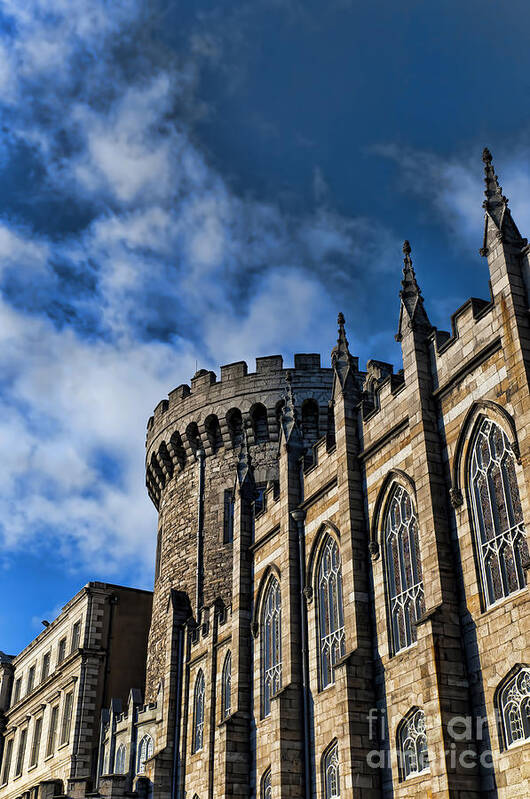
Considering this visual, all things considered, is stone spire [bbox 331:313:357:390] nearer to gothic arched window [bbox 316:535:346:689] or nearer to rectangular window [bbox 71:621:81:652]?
gothic arched window [bbox 316:535:346:689]

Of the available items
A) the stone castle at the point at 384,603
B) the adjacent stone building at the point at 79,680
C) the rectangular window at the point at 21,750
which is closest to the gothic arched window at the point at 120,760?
the stone castle at the point at 384,603

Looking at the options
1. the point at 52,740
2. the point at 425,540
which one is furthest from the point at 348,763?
the point at 52,740

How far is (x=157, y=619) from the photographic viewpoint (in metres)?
34.5

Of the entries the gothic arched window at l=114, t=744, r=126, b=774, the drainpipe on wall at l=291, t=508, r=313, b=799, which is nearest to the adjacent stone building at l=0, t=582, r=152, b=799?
the gothic arched window at l=114, t=744, r=126, b=774

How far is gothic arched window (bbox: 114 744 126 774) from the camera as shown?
33.0 m

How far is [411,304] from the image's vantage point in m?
18.9

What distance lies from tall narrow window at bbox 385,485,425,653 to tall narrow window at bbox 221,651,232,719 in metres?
9.33

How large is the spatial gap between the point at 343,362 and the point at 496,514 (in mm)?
7569

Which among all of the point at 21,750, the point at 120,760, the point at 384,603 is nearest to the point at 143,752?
the point at 120,760

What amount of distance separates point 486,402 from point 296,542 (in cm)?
842

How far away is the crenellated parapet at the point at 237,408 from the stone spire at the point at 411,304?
13930mm

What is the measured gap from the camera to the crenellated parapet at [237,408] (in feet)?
109

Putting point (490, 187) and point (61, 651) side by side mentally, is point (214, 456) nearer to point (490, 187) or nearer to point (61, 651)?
point (61, 651)

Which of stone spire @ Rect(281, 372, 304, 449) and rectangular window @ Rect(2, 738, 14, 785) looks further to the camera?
rectangular window @ Rect(2, 738, 14, 785)
